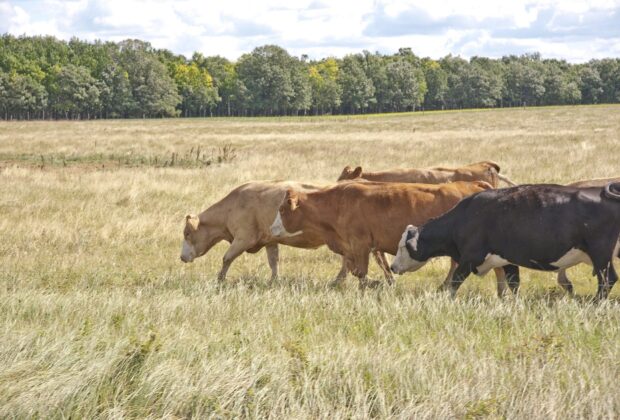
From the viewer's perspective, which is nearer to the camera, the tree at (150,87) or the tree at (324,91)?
the tree at (150,87)

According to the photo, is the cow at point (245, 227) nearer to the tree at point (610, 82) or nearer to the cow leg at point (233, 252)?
the cow leg at point (233, 252)

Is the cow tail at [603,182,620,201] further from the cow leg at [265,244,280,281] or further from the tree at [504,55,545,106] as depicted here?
the tree at [504,55,545,106]

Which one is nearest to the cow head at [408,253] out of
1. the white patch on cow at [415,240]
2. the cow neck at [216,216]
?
the white patch on cow at [415,240]

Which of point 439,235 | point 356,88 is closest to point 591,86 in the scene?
point 356,88

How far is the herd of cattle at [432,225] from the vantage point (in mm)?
8422

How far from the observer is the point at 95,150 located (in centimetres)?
3566

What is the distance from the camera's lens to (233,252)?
11.6 m

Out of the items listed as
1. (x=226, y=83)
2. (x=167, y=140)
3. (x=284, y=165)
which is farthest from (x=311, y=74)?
(x=284, y=165)

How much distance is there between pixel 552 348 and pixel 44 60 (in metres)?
133

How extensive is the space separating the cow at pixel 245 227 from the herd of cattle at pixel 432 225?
0.05 ft

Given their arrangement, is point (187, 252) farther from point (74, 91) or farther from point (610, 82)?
point (610, 82)

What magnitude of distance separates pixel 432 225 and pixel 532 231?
51.2 inches

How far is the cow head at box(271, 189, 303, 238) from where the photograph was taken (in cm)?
1093

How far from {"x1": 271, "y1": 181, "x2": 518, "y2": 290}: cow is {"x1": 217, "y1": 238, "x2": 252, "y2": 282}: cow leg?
34.1 inches
